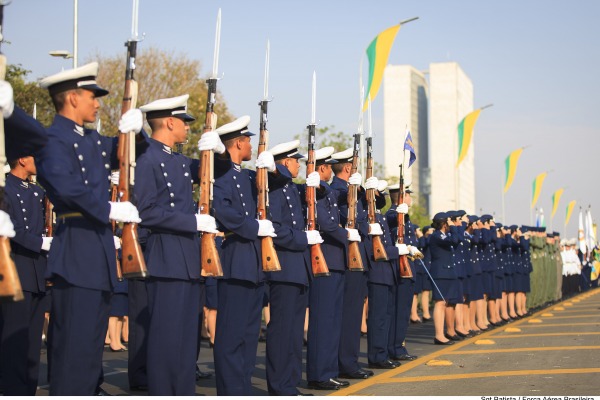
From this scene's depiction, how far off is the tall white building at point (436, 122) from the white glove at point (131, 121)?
128m

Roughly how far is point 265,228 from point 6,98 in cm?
331

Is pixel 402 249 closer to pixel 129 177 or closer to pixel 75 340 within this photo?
pixel 129 177

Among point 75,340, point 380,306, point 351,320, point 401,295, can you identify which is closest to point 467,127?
point 401,295

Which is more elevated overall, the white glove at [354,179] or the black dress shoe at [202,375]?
the white glove at [354,179]

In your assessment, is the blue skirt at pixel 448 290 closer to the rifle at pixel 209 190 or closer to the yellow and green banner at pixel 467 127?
the rifle at pixel 209 190

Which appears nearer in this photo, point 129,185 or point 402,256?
point 129,185

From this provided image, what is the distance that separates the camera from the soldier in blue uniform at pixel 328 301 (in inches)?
384

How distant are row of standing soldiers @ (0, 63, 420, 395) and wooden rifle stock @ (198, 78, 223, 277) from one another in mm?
67

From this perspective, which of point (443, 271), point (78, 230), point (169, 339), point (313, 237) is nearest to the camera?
point (78, 230)

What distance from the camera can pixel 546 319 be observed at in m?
19.7

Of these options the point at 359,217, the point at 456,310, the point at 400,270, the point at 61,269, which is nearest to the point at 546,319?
the point at 456,310

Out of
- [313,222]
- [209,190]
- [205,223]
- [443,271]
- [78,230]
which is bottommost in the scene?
[443,271]

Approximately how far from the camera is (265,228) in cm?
832

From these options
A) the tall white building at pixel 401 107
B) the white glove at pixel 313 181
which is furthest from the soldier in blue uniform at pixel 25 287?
the tall white building at pixel 401 107
